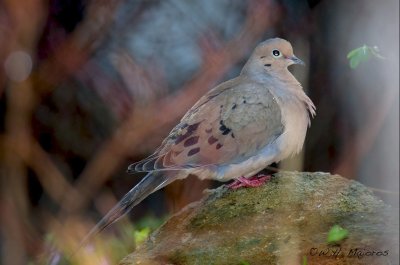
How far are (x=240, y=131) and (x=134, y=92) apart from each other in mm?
1057

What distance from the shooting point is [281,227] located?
349cm

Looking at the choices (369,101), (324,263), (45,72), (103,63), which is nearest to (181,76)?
(103,63)

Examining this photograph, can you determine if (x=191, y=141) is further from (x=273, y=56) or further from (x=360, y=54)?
(x=360, y=54)

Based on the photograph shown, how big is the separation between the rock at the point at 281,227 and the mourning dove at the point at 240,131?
132mm

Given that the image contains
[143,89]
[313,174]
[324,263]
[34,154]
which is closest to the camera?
[324,263]

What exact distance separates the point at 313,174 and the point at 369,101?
152cm

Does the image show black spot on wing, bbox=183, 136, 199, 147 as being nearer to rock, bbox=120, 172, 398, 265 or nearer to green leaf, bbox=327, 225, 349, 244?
rock, bbox=120, 172, 398, 265

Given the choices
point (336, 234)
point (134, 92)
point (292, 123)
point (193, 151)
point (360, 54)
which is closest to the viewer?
point (336, 234)

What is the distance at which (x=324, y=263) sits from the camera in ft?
10.6

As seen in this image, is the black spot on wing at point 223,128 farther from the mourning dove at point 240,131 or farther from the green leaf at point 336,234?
the green leaf at point 336,234

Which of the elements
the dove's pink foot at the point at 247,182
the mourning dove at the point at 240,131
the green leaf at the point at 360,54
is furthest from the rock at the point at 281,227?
the green leaf at the point at 360,54

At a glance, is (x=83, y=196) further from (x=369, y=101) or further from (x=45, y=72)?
(x=369, y=101)

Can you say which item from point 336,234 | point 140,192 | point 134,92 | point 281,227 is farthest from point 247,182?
point 134,92

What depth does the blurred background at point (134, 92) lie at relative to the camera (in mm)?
4406
